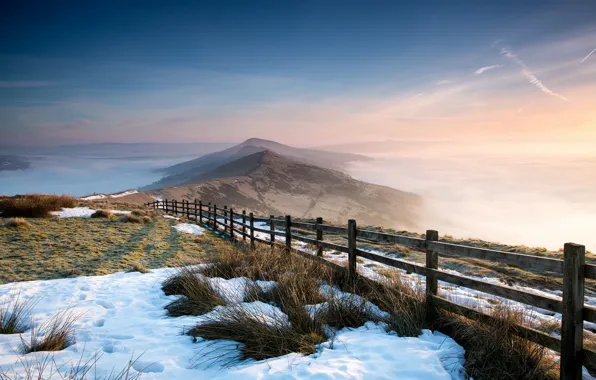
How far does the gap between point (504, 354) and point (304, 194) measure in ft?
462

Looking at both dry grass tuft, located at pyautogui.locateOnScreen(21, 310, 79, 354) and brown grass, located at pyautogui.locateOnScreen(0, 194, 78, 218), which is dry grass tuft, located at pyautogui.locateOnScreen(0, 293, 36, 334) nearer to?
dry grass tuft, located at pyautogui.locateOnScreen(21, 310, 79, 354)

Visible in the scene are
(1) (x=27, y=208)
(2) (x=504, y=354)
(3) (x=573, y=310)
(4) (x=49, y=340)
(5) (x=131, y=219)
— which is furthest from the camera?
(5) (x=131, y=219)

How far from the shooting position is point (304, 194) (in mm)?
144625

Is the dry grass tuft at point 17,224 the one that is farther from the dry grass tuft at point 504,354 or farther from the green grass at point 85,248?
the dry grass tuft at point 504,354

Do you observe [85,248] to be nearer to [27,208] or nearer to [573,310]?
[27,208]

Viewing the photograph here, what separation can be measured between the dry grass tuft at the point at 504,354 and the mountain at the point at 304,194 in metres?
86.1

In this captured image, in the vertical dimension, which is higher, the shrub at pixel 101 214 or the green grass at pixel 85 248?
the shrub at pixel 101 214

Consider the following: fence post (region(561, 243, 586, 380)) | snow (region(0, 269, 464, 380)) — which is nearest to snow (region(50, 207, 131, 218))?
snow (region(0, 269, 464, 380))

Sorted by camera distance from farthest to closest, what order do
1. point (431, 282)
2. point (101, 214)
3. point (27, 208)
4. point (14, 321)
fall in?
1. point (101, 214)
2. point (27, 208)
3. point (431, 282)
4. point (14, 321)

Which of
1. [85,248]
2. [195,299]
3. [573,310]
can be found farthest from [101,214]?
[573,310]

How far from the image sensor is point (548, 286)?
915cm

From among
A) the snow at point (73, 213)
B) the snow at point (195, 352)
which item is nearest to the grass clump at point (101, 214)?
the snow at point (73, 213)

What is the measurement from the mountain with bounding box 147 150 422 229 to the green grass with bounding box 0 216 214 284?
70.8 m

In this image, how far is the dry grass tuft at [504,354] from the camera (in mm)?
3594
